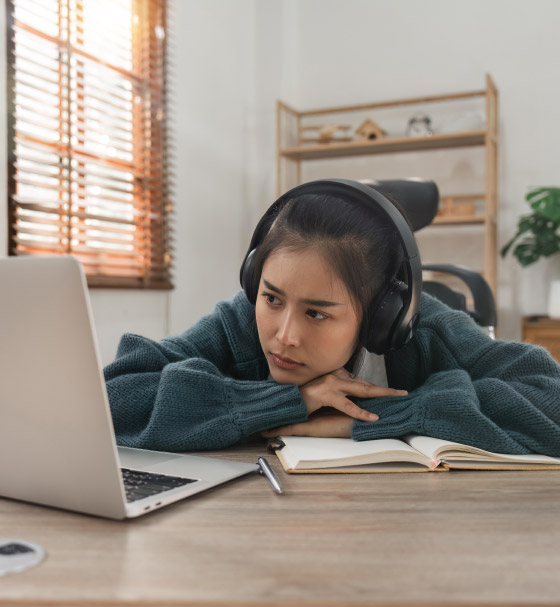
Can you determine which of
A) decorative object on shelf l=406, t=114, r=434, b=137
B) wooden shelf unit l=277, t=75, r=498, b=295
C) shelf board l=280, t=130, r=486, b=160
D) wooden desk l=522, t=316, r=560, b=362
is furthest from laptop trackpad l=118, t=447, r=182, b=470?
decorative object on shelf l=406, t=114, r=434, b=137

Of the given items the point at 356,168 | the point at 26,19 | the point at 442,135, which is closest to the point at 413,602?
the point at 26,19

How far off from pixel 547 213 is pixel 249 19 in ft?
6.47

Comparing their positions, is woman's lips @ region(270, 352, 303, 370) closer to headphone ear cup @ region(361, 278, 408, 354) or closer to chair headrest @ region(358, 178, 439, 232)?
headphone ear cup @ region(361, 278, 408, 354)

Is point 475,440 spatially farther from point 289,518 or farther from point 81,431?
point 81,431

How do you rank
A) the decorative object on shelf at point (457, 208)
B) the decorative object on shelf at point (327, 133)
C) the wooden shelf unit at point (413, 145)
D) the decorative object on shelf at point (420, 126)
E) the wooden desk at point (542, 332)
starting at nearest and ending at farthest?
the wooden desk at point (542, 332), the wooden shelf unit at point (413, 145), the decorative object on shelf at point (457, 208), the decorative object on shelf at point (420, 126), the decorative object on shelf at point (327, 133)

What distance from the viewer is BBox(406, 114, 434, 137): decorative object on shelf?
344 centimetres

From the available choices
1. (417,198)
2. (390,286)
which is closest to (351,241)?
(390,286)

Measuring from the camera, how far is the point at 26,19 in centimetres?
228

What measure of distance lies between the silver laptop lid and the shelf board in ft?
9.95

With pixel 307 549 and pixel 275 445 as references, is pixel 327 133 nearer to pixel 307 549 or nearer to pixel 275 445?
pixel 275 445

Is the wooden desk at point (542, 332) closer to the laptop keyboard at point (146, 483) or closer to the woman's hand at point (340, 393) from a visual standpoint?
the woman's hand at point (340, 393)

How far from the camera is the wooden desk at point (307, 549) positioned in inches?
15.2

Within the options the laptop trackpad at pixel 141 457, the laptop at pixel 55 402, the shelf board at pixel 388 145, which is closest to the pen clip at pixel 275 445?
the laptop trackpad at pixel 141 457

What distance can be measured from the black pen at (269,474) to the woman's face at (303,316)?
0.66 ft
